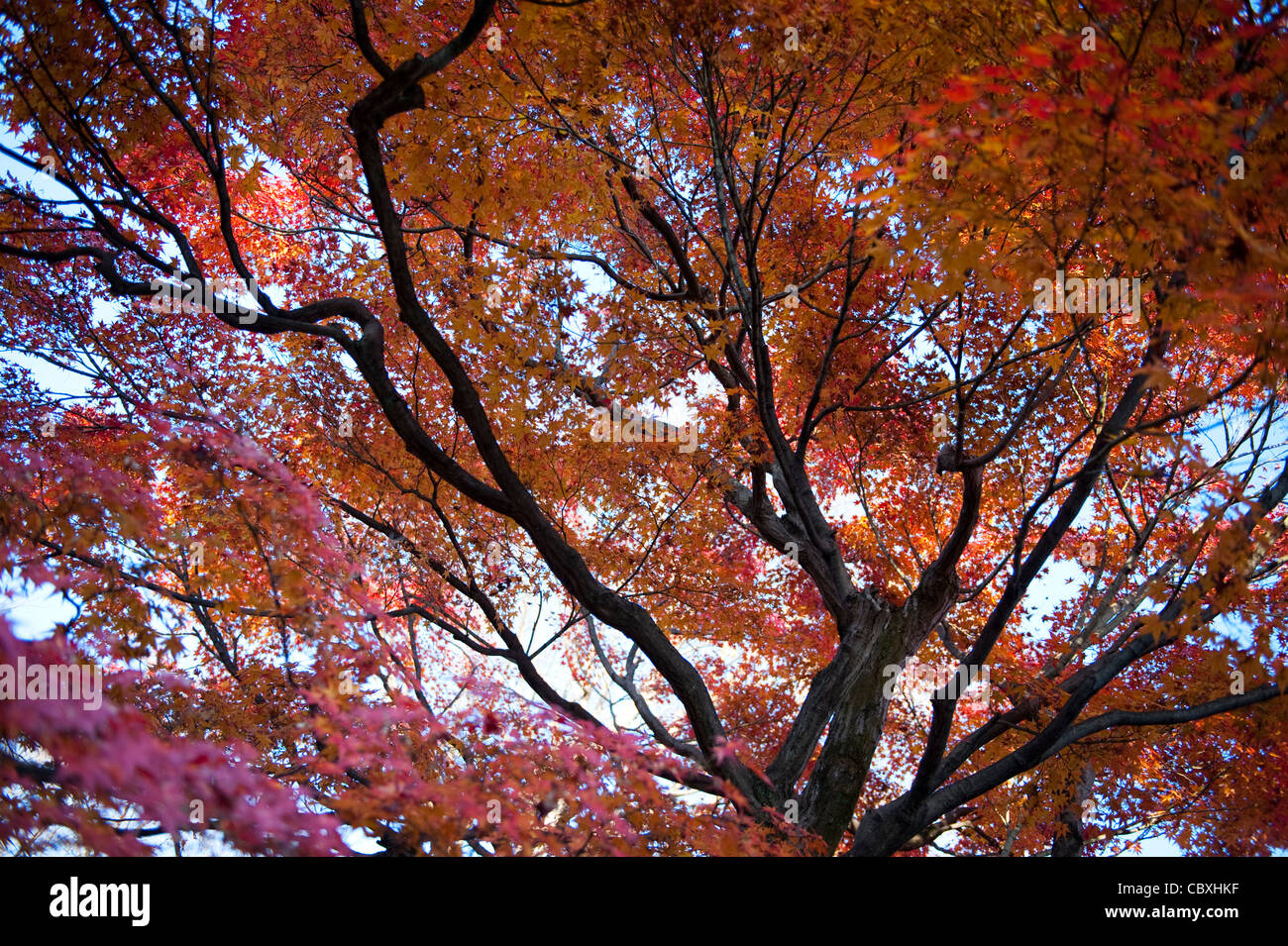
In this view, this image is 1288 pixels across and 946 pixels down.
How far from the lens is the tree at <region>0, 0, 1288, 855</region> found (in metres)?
3.56

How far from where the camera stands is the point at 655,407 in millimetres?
8664

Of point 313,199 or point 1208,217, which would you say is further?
point 313,199

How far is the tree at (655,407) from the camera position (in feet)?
11.7

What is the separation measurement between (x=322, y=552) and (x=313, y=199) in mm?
5179

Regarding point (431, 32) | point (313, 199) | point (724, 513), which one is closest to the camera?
point (431, 32)
